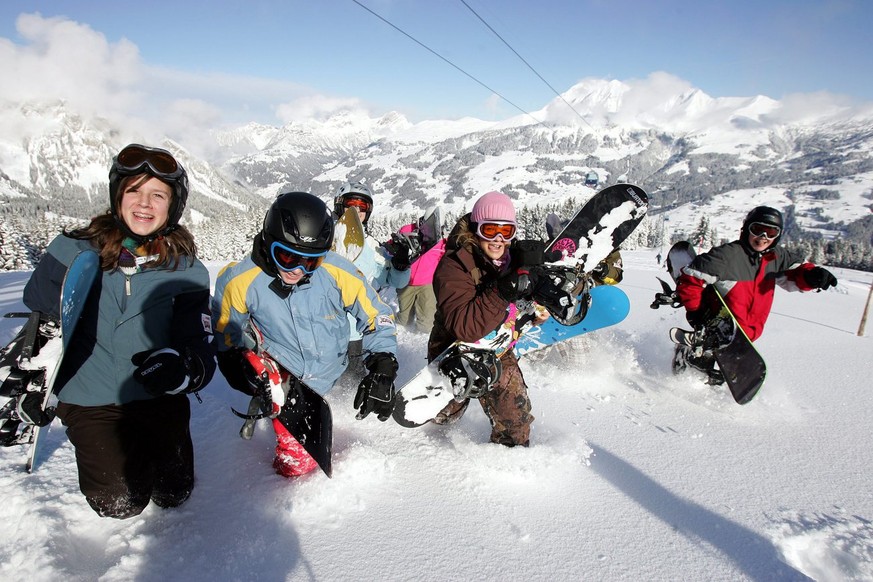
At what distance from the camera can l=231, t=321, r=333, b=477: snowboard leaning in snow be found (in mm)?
2699

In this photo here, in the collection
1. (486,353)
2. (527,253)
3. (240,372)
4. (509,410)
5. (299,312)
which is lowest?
(509,410)

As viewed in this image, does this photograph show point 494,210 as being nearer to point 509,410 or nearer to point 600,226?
point 509,410

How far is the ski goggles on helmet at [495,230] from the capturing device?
3283 mm

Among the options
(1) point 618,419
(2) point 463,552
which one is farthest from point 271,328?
(1) point 618,419

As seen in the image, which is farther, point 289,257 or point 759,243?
point 759,243

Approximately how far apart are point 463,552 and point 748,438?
110 inches

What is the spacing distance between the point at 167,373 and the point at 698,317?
5378 millimetres

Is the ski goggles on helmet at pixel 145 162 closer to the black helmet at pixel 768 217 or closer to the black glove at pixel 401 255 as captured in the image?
the black glove at pixel 401 255

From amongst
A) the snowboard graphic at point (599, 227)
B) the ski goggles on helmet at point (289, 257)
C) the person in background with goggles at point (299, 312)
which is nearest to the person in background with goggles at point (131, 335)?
the person in background with goggles at point (299, 312)

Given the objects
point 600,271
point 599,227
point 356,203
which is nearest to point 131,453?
point 356,203

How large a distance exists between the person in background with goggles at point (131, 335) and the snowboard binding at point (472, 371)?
5.56 feet

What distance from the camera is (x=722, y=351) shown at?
4.63 metres

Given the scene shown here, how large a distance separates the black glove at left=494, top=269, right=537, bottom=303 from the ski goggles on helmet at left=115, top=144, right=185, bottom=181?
2192 mm

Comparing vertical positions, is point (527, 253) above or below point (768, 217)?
below
